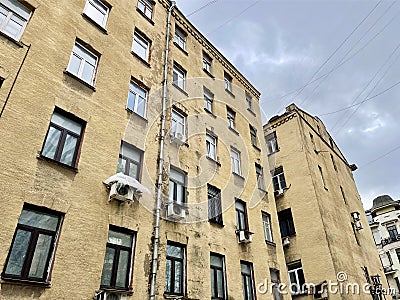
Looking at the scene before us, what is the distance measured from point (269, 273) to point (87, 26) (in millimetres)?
13030

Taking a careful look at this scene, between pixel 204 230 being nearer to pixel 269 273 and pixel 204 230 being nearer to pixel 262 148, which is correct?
pixel 269 273

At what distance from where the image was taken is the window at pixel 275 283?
13.7 metres

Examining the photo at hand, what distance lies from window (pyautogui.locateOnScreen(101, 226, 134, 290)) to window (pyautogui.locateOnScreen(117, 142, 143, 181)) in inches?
80.9

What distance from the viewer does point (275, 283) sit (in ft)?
46.0

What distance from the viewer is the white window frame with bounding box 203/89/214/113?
16.5 meters

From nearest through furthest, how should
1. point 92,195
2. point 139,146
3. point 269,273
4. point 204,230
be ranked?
point 92,195
point 139,146
point 204,230
point 269,273

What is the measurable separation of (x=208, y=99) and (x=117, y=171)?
868 cm

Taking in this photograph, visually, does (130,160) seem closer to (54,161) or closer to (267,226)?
(54,161)

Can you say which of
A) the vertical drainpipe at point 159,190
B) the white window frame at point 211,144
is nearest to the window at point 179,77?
the vertical drainpipe at point 159,190

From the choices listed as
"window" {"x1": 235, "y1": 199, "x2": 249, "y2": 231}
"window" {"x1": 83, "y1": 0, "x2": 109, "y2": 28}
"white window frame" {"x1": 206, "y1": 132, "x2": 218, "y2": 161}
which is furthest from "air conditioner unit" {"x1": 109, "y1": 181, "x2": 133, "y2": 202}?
"window" {"x1": 83, "y1": 0, "x2": 109, "y2": 28}

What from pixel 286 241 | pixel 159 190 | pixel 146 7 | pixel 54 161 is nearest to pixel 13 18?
pixel 54 161

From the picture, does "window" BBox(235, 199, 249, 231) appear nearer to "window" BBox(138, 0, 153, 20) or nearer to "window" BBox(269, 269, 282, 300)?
"window" BBox(269, 269, 282, 300)

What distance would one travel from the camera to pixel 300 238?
17.7 metres

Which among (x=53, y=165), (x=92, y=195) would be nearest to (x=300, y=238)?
(x=92, y=195)
